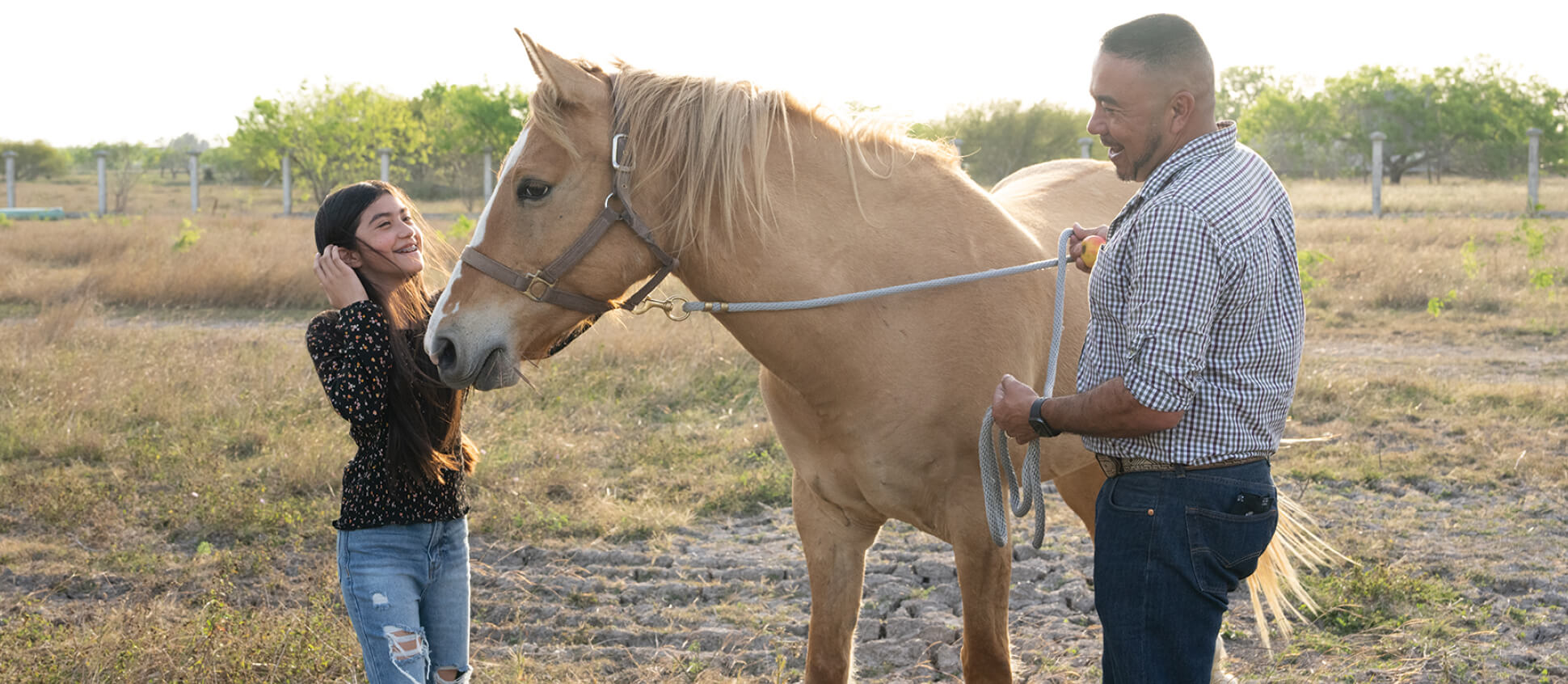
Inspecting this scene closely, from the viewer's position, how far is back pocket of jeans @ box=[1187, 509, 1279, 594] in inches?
69.9

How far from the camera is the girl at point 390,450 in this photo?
2.34 meters

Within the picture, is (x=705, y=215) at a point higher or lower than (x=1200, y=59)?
lower

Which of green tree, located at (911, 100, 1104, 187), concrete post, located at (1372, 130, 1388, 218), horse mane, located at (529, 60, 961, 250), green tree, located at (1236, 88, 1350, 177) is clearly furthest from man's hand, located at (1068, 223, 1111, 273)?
green tree, located at (1236, 88, 1350, 177)

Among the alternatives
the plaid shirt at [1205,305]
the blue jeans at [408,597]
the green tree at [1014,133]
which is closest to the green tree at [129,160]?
the green tree at [1014,133]

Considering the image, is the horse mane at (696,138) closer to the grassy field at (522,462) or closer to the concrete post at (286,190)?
the grassy field at (522,462)

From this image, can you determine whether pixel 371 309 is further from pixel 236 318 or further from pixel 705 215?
pixel 236 318

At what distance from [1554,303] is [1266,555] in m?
8.31

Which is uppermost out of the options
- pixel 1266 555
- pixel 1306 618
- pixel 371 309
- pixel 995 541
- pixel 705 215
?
pixel 705 215

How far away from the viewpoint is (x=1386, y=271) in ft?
35.7

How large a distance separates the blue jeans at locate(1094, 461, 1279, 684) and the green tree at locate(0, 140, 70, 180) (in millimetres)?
46045

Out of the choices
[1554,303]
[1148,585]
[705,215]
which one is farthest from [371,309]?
[1554,303]

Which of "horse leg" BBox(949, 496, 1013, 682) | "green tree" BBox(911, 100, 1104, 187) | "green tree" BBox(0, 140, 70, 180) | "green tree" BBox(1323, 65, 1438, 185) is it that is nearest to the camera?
"horse leg" BBox(949, 496, 1013, 682)

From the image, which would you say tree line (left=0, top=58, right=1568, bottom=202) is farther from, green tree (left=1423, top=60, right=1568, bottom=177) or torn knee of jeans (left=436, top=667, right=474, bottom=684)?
torn knee of jeans (left=436, top=667, right=474, bottom=684)

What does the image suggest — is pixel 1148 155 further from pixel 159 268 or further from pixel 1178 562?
pixel 159 268
